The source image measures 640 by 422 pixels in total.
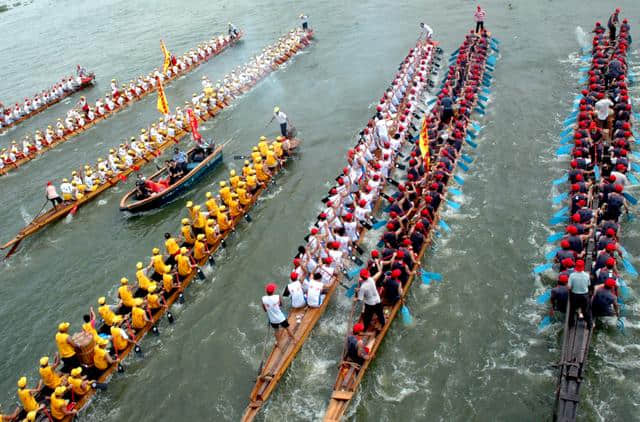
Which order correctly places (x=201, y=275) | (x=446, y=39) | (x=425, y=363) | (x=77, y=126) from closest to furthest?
(x=425, y=363), (x=201, y=275), (x=77, y=126), (x=446, y=39)

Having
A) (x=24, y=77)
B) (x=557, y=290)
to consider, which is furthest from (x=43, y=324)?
(x=24, y=77)

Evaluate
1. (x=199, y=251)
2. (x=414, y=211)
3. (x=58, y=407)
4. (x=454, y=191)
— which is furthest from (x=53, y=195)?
(x=454, y=191)

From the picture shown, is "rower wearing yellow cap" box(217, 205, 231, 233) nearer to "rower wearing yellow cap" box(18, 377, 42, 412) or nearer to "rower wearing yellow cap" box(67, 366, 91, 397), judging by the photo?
"rower wearing yellow cap" box(67, 366, 91, 397)

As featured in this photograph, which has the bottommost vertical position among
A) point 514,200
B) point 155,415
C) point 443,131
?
point 155,415

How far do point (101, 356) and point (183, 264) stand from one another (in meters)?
3.95

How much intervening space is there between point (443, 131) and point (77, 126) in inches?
896

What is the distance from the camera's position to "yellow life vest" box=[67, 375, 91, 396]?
42.6 ft

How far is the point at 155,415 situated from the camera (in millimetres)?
13445

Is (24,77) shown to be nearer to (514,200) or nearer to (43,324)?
(43,324)

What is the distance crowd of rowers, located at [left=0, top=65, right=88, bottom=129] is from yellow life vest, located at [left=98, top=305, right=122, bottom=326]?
26813mm

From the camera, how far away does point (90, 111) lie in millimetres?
31391

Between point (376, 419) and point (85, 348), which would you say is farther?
point (85, 348)

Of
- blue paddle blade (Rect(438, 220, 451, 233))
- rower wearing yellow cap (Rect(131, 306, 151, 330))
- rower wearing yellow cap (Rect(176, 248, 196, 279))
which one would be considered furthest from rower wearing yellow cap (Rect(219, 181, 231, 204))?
blue paddle blade (Rect(438, 220, 451, 233))

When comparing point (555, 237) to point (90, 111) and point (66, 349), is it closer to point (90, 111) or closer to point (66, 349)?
point (66, 349)
